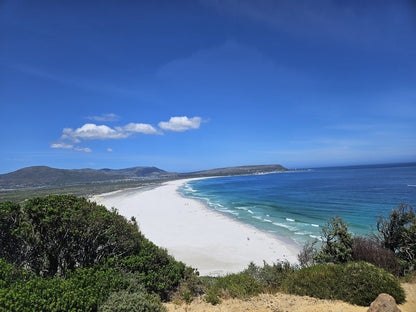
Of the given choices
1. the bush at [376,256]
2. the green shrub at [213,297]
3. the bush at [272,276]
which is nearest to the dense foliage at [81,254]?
the green shrub at [213,297]

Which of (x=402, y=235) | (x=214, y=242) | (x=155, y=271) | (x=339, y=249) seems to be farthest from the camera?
(x=214, y=242)

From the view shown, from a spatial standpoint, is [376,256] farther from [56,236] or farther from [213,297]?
[56,236]

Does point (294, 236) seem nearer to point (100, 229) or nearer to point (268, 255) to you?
point (268, 255)

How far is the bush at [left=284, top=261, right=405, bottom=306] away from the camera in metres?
6.18

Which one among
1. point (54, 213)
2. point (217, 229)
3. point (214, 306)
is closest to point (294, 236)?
point (217, 229)

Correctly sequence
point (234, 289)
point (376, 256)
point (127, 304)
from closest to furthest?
point (127, 304) → point (234, 289) → point (376, 256)

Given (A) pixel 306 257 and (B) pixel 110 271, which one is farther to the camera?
(A) pixel 306 257

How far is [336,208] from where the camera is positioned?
113 ft

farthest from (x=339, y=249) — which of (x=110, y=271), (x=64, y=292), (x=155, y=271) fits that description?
(x=64, y=292)

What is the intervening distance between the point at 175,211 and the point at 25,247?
32136 mm

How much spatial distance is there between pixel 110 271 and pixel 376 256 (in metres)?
10.3

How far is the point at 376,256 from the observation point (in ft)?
29.7

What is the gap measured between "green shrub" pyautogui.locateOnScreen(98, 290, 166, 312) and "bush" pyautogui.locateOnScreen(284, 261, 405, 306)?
4.42 m

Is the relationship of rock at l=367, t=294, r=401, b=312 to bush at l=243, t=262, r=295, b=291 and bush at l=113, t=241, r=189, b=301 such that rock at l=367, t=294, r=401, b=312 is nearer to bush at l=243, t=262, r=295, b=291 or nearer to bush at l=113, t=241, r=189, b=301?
bush at l=243, t=262, r=295, b=291
